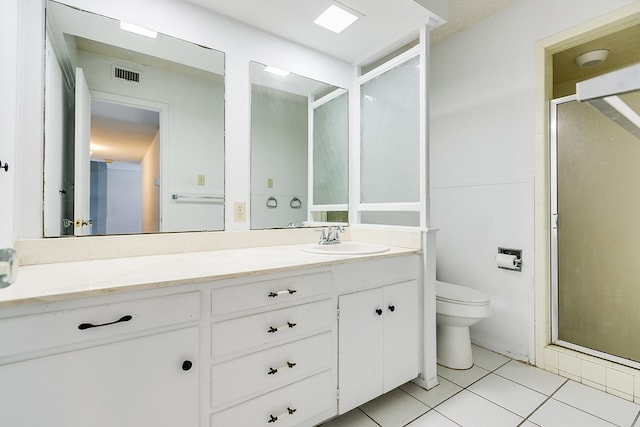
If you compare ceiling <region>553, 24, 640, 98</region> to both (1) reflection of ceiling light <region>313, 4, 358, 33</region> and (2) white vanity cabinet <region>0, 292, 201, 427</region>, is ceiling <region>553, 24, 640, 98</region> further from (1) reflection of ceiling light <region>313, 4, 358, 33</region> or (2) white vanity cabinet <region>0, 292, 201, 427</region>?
(2) white vanity cabinet <region>0, 292, 201, 427</region>

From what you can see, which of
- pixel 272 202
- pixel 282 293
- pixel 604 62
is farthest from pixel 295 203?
pixel 604 62

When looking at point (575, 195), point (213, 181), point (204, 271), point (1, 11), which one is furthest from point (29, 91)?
point (575, 195)

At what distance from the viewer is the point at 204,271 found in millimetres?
1145

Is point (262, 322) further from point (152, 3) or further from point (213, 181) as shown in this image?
point (152, 3)

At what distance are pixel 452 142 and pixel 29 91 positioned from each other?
2638mm

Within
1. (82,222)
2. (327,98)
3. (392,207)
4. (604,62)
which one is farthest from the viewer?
(604,62)

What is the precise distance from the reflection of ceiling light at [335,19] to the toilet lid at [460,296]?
178 centimetres

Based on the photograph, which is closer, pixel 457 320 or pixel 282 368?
pixel 282 368

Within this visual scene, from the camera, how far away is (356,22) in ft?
5.88

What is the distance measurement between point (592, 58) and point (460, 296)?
2.32 m

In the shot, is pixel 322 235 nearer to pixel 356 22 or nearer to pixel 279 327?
pixel 279 327

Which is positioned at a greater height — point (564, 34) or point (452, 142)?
point (564, 34)

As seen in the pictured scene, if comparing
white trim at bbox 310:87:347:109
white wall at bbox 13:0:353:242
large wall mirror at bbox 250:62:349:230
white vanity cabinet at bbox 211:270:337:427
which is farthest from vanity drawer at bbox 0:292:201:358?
white trim at bbox 310:87:347:109

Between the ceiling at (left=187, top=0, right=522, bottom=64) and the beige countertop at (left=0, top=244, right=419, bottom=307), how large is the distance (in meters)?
1.32
